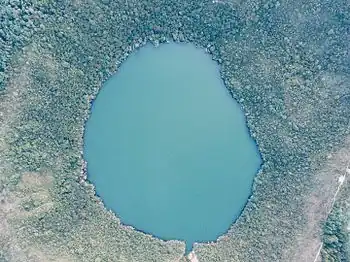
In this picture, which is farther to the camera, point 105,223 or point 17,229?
point 105,223

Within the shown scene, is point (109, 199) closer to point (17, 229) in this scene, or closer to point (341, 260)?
point (17, 229)

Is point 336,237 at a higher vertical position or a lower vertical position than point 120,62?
lower

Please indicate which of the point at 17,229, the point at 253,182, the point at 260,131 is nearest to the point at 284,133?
the point at 260,131

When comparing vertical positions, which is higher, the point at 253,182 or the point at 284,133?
the point at 284,133

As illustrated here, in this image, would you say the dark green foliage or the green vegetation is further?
the dark green foliage

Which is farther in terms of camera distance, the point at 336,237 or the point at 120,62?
the point at 120,62

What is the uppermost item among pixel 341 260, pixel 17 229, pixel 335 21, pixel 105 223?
pixel 335 21

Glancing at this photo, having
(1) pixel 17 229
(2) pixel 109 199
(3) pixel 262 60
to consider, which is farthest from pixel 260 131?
(1) pixel 17 229

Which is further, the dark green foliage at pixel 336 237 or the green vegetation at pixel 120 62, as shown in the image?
the dark green foliage at pixel 336 237
